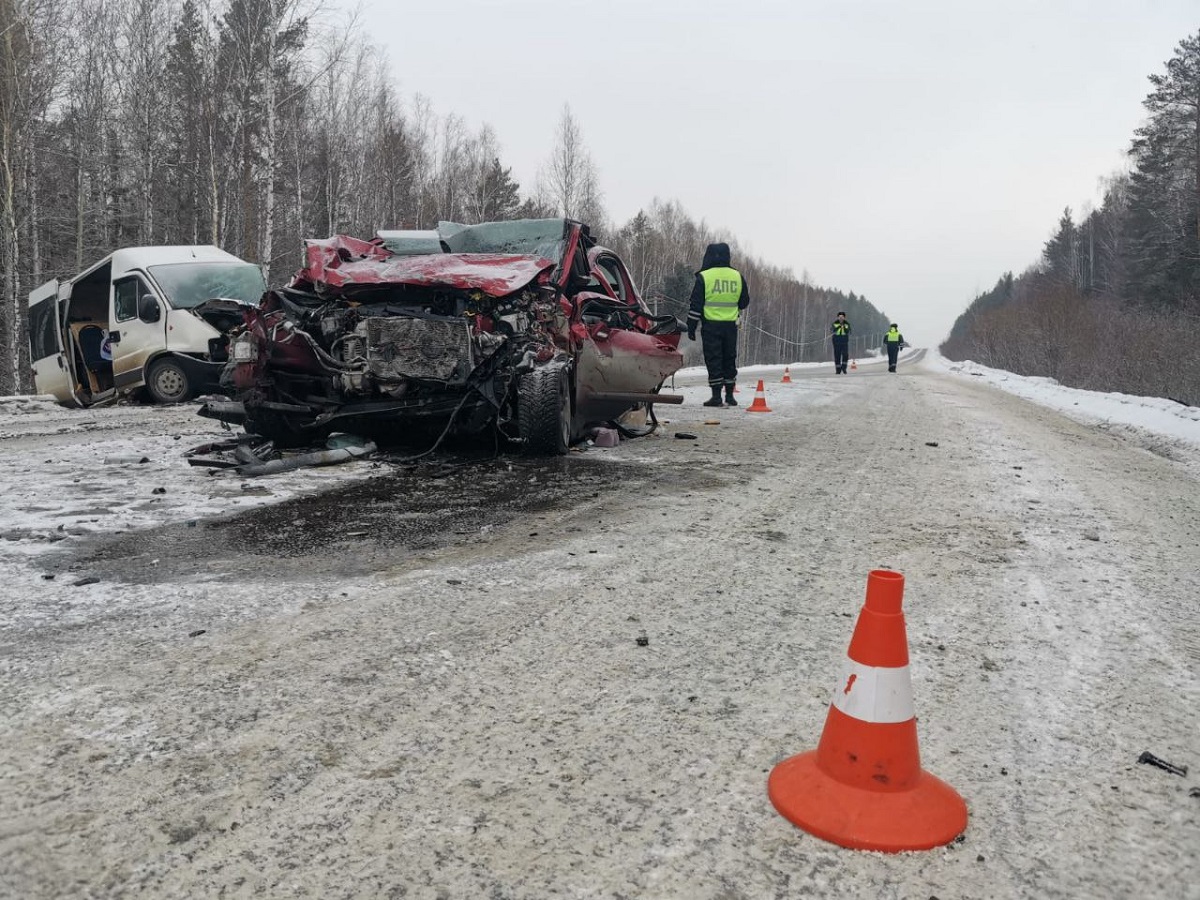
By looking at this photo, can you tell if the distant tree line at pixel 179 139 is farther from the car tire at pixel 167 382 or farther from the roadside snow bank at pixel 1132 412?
the roadside snow bank at pixel 1132 412

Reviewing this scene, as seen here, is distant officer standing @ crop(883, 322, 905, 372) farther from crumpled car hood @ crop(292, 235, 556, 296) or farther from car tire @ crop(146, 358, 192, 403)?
crumpled car hood @ crop(292, 235, 556, 296)

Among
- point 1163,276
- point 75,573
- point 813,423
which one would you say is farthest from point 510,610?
point 1163,276

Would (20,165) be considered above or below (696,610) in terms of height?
above

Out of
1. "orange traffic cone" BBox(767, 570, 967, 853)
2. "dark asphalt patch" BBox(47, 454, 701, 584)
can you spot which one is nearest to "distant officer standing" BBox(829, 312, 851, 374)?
"dark asphalt patch" BBox(47, 454, 701, 584)

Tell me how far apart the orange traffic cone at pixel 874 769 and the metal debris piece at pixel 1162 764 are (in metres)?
0.57

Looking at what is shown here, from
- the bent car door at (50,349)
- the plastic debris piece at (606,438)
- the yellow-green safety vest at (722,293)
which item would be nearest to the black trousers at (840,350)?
the yellow-green safety vest at (722,293)

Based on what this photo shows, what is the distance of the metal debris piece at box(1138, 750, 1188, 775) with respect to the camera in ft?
5.74

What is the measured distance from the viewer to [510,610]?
8.89ft

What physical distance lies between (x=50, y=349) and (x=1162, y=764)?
14.8 meters

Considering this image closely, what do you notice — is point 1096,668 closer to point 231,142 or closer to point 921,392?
point 921,392

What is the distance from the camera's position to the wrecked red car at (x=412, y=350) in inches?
206

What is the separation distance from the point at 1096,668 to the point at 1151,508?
299 cm

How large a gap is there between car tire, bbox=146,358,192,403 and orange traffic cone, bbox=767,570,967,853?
37.0 feet

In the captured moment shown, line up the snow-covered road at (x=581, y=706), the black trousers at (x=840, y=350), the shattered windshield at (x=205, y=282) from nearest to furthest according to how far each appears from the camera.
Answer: the snow-covered road at (x=581, y=706)
the shattered windshield at (x=205, y=282)
the black trousers at (x=840, y=350)
